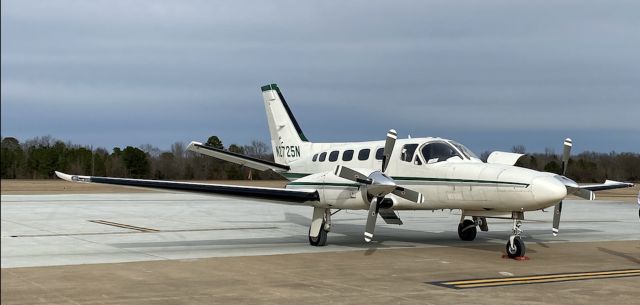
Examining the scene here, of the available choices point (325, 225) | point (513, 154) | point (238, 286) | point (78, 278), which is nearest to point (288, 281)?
point (238, 286)

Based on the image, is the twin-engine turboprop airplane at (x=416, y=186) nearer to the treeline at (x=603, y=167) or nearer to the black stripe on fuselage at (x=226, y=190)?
the black stripe on fuselage at (x=226, y=190)

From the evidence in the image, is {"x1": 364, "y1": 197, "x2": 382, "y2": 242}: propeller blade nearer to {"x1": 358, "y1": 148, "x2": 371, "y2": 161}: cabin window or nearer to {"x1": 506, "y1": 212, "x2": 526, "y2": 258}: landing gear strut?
{"x1": 358, "y1": 148, "x2": 371, "y2": 161}: cabin window

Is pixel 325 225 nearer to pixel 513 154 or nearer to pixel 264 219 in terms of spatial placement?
pixel 513 154

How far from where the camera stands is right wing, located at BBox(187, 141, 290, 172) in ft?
66.5

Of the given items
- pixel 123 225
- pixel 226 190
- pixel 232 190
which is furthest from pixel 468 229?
pixel 123 225

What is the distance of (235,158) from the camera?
2125cm

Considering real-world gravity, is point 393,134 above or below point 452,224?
above

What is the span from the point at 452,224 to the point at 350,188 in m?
10.5

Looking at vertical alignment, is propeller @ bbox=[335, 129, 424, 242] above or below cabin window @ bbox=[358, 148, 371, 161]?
below

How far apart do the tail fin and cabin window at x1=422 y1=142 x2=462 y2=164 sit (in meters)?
6.51

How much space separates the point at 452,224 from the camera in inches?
1058

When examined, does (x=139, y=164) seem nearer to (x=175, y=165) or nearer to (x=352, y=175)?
(x=175, y=165)

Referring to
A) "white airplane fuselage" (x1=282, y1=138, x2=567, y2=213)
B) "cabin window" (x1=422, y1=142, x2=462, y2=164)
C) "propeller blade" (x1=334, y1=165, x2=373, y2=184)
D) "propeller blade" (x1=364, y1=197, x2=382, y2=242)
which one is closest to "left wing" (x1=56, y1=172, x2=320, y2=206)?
"white airplane fuselage" (x1=282, y1=138, x2=567, y2=213)

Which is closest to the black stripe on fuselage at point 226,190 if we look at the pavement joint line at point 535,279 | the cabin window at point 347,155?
the cabin window at point 347,155
